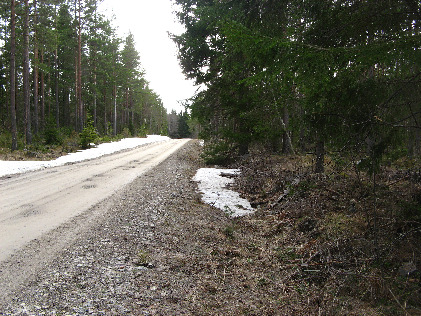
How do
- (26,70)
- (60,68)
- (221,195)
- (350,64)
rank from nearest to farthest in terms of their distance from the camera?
(350,64) < (221,195) < (26,70) < (60,68)

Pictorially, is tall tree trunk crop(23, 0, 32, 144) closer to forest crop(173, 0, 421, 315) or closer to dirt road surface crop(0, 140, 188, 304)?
dirt road surface crop(0, 140, 188, 304)

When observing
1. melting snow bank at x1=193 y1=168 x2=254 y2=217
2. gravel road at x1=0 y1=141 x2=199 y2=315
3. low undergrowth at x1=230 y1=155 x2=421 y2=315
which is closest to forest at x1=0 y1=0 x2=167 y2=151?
melting snow bank at x1=193 y1=168 x2=254 y2=217

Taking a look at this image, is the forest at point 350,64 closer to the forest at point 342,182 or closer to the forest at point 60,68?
the forest at point 342,182

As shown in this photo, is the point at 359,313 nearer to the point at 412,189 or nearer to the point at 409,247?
the point at 409,247

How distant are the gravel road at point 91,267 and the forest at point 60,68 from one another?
16.3 meters

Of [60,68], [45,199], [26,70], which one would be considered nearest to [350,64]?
[45,199]

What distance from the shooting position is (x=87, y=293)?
308 centimetres

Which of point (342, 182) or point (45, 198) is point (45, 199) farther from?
point (342, 182)

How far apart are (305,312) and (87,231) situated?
156 inches

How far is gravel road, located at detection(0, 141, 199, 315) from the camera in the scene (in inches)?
114

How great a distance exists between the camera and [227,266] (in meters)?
4.02

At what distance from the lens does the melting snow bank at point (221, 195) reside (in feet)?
24.1

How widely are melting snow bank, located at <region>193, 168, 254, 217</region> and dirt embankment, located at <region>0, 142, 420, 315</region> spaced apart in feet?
2.14

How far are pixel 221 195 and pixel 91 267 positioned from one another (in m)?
5.30
